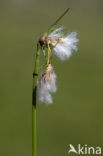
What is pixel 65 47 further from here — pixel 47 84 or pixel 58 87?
pixel 58 87

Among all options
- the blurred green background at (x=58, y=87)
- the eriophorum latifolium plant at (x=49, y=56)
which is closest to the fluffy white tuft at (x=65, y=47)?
the eriophorum latifolium plant at (x=49, y=56)

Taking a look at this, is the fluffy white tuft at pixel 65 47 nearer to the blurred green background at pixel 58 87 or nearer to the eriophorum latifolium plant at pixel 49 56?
the eriophorum latifolium plant at pixel 49 56

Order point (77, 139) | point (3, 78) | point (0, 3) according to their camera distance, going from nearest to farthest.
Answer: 1. point (77, 139)
2. point (3, 78)
3. point (0, 3)

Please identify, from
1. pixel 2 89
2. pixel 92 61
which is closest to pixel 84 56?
pixel 92 61

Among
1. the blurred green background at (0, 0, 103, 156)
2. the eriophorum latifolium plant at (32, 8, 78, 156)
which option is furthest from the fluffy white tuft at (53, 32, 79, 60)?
the blurred green background at (0, 0, 103, 156)

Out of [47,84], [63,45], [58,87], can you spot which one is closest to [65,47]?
[63,45]

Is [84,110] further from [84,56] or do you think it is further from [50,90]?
[50,90]
